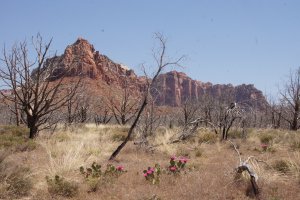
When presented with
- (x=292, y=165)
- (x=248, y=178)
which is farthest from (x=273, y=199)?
(x=292, y=165)

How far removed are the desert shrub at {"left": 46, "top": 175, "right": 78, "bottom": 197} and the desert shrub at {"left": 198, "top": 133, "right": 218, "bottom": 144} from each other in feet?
37.2

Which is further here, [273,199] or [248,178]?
[248,178]

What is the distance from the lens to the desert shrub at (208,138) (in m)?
19.1

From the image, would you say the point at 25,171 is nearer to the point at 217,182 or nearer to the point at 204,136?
the point at 217,182

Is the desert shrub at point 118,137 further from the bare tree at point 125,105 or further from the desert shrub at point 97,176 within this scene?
the desert shrub at point 97,176

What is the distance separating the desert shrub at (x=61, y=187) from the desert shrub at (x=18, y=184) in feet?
1.33

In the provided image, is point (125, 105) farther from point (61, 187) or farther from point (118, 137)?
point (61, 187)

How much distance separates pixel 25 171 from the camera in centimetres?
837

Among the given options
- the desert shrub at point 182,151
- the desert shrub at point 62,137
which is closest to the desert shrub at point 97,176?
the desert shrub at point 182,151

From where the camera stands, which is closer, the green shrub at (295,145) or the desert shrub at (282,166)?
the desert shrub at (282,166)

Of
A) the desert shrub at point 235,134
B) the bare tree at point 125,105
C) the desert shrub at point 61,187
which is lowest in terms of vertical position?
the desert shrub at point 61,187

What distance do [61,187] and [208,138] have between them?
12.3 meters

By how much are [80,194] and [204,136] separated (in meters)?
12.0

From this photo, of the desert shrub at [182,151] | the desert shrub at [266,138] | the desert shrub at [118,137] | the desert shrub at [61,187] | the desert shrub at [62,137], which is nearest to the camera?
the desert shrub at [61,187]
